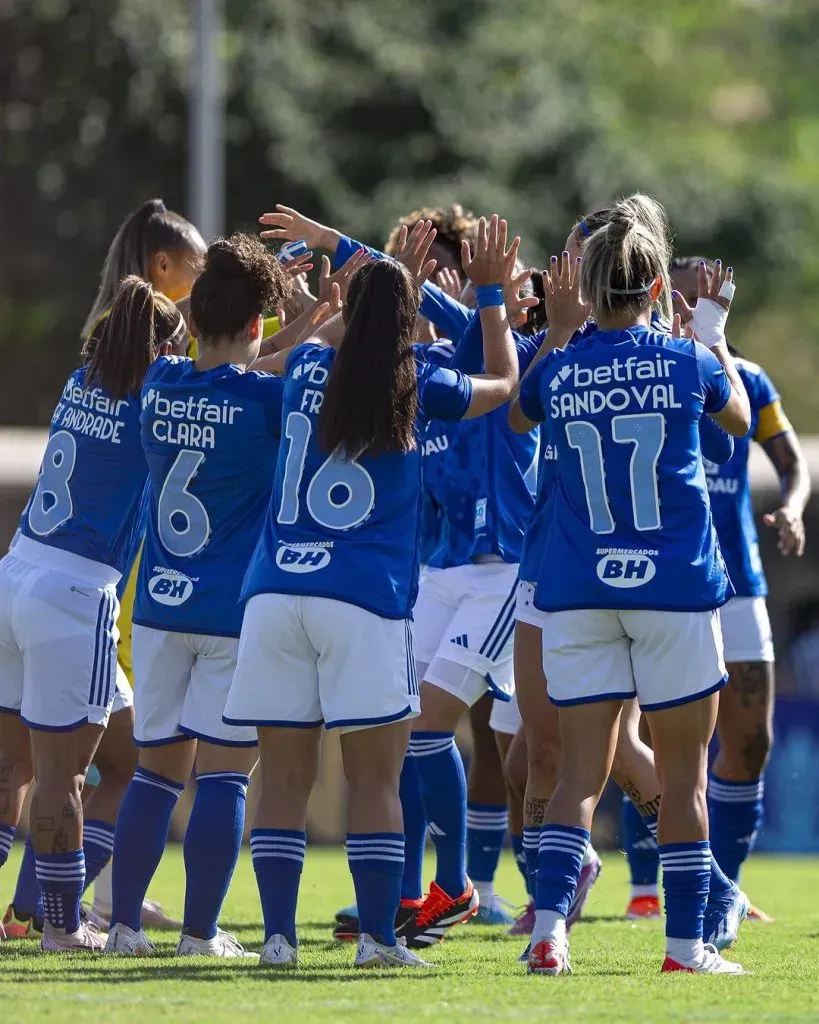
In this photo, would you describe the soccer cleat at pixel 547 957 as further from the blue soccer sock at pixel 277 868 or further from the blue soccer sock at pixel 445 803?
the blue soccer sock at pixel 445 803

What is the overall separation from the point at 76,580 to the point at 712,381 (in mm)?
2176

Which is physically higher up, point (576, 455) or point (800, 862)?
point (576, 455)

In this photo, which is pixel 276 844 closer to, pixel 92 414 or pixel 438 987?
pixel 438 987

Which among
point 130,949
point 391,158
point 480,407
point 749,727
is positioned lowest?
point 130,949

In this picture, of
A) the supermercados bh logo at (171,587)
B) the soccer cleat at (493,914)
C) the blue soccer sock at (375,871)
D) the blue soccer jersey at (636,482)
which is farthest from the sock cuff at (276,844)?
the soccer cleat at (493,914)

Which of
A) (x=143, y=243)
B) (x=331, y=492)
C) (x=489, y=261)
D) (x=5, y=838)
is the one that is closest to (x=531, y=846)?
(x=331, y=492)

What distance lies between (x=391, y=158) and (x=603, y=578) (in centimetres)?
2023

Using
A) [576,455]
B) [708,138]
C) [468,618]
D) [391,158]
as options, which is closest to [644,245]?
[576,455]

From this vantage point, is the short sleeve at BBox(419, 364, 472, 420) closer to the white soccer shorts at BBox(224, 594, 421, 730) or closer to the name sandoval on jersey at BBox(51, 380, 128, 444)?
the white soccer shorts at BBox(224, 594, 421, 730)

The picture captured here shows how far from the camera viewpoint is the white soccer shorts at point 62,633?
631cm

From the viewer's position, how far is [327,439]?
18.8ft

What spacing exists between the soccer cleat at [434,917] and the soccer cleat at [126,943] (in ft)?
3.23

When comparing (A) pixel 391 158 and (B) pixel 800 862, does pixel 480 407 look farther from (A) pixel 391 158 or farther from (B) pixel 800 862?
(A) pixel 391 158

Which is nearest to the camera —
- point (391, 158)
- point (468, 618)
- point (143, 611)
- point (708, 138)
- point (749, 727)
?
point (143, 611)
